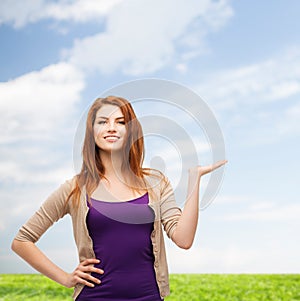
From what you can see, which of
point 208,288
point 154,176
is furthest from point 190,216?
point 208,288

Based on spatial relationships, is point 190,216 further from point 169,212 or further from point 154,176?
point 154,176

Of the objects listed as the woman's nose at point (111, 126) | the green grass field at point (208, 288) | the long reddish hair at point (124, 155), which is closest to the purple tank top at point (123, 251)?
the long reddish hair at point (124, 155)

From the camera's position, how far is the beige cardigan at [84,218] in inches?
67.1

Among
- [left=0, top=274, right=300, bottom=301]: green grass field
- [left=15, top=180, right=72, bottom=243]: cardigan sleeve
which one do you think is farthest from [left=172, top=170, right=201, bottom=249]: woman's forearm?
[left=0, top=274, right=300, bottom=301]: green grass field

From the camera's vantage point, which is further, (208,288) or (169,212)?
(208,288)

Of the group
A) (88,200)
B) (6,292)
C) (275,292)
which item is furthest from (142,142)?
(6,292)

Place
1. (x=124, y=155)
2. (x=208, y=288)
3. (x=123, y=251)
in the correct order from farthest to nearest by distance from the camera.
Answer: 1. (x=208, y=288)
2. (x=124, y=155)
3. (x=123, y=251)

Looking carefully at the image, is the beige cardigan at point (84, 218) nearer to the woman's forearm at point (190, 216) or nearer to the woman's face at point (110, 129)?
the woman's forearm at point (190, 216)

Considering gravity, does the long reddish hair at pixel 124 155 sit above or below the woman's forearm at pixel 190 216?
above

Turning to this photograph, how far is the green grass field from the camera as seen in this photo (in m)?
4.18

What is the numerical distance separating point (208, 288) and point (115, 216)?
9.37 ft

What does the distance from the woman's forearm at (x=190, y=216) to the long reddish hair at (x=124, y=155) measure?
0.17m

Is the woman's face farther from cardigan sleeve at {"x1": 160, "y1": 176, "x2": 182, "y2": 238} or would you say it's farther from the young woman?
cardigan sleeve at {"x1": 160, "y1": 176, "x2": 182, "y2": 238}

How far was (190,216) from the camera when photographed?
1683mm
